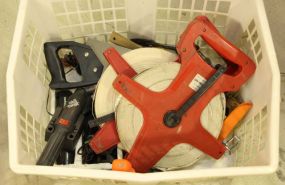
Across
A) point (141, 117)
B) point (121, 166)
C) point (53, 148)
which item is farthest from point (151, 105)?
point (53, 148)

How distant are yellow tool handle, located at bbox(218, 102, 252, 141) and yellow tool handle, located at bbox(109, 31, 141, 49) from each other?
0.34 m

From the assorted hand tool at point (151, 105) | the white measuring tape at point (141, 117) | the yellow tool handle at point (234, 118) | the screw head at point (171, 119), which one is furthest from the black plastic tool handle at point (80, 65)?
the yellow tool handle at point (234, 118)

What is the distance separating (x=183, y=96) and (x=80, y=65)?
0.31 m

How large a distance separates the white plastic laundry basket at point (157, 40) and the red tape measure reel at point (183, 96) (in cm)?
9

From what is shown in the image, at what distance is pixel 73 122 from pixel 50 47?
0.21 meters

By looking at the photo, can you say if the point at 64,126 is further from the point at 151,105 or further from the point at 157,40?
the point at 157,40

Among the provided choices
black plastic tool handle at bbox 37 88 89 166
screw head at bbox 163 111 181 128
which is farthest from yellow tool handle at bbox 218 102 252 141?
black plastic tool handle at bbox 37 88 89 166

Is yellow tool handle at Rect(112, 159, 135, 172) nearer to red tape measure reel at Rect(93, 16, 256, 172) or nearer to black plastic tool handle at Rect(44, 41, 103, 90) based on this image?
red tape measure reel at Rect(93, 16, 256, 172)

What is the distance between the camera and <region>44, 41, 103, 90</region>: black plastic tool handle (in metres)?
1.00

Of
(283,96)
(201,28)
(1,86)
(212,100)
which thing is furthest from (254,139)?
(1,86)

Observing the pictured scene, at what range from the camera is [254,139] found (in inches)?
34.4

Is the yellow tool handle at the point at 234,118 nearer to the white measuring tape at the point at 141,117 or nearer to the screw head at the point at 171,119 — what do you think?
the white measuring tape at the point at 141,117

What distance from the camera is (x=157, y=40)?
44.8 inches

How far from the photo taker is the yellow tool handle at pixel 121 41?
105 centimetres
